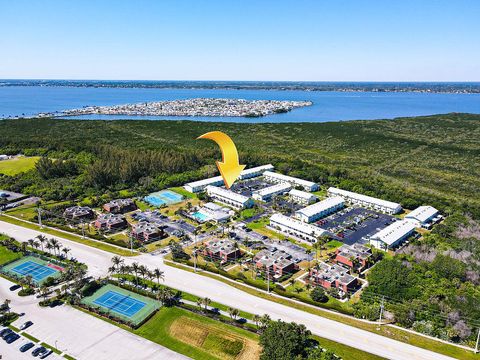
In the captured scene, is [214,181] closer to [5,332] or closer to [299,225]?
[299,225]

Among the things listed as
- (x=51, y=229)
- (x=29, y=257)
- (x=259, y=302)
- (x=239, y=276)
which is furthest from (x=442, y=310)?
(x=51, y=229)

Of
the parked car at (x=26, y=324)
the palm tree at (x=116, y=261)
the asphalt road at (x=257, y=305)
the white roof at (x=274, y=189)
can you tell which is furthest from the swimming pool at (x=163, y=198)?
the parked car at (x=26, y=324)

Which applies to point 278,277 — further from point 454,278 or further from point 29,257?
point 29,257

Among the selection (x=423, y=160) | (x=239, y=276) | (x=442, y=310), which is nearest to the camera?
(x=442, y=310)

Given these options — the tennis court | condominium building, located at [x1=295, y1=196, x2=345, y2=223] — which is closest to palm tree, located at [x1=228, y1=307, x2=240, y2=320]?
the tennis court

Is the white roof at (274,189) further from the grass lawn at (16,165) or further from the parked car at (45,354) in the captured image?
the grass lawn at (16,165)

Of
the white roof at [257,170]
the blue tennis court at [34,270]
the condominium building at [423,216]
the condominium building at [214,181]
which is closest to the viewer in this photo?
the blue tennis court at [34,270]

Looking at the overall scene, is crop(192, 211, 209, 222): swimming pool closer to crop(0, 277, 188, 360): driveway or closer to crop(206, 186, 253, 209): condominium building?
crop(206, 186, 253, 209): condominium building
